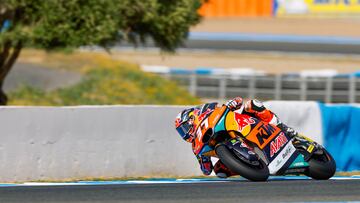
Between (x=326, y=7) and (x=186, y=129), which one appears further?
(x=326, y=7)

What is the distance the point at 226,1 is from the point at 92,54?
16.3 m

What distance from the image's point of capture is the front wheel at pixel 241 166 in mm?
9875

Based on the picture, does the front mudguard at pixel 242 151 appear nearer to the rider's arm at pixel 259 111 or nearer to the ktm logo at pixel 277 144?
the ktm logo at pixel 277 144

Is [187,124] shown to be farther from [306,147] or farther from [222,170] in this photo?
[306,147]

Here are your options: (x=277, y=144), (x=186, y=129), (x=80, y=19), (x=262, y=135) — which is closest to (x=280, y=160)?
(x=277, y=144)

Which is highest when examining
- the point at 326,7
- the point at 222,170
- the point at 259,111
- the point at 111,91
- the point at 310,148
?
the point at 259,111

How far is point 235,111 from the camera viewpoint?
1041 centimetres

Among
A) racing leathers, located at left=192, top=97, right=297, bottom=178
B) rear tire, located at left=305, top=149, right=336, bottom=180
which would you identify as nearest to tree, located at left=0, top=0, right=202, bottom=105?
racing leathers, located at left=192, top=97, right=297, bottom=178

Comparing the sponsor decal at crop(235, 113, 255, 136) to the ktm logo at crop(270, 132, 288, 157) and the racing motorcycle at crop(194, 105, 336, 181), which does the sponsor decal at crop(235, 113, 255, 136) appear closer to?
the racing motorcycle at crop(194, 105, 336, 181)

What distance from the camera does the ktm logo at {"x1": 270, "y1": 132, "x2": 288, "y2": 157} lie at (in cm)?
1027

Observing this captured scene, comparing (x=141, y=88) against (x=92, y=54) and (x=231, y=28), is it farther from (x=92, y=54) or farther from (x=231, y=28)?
(x=231, y=28)

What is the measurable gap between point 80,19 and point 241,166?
420 inches

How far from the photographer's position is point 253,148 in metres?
10.2

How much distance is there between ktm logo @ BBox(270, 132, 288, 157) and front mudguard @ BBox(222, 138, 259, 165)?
33cm
